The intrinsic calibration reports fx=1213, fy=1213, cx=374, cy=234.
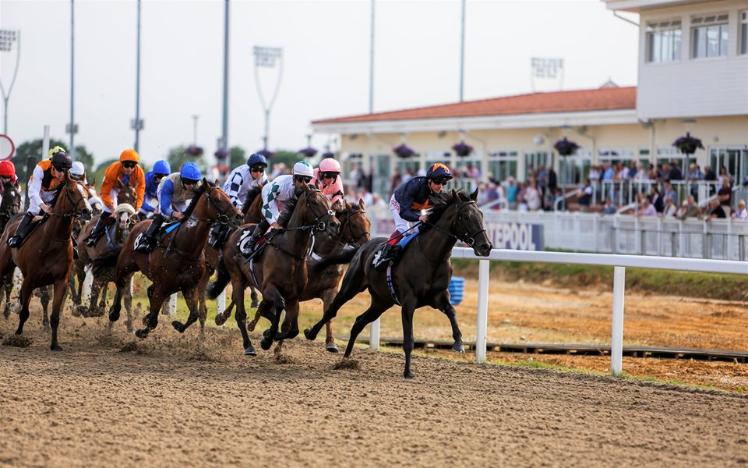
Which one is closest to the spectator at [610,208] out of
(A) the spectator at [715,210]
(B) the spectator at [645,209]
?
(B) the spectator at [645,209]

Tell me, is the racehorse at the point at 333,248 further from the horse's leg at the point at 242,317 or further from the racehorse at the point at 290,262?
the racehorse at the point at 290,262

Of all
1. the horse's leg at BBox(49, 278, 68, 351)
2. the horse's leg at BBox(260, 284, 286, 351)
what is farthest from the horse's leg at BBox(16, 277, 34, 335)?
the horse's leg at BBox(260, 284, 286, 351)

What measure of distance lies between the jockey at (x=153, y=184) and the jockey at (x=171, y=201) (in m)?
1.41

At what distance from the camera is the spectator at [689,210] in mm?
22031

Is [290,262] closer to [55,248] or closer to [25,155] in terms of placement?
[55,248]

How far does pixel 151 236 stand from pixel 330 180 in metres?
1.94

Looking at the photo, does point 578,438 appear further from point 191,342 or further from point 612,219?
point 612,219

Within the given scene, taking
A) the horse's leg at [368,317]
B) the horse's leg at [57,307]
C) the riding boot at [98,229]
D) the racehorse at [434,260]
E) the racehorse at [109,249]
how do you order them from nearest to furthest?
1. the racehorse at [434,260]
2. the horse's leg at [368,317]
3. the horse's leg at [57,307]
4. the racehorse at [109,249]
5. the riding boot at [98,229]

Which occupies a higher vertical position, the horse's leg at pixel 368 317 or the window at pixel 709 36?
the window at pixel 709 36

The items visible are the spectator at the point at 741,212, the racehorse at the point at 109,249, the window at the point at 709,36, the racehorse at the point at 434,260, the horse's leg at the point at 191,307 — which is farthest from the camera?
the window at the point at 709,36

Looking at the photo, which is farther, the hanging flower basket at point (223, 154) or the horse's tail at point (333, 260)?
the hanging flower basket at point (223, 154)

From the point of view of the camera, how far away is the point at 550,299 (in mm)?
22016

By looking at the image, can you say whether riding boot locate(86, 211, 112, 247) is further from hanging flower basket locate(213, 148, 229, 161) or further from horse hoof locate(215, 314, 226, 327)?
hanging flower basket locate(213, 148, 229, 161)

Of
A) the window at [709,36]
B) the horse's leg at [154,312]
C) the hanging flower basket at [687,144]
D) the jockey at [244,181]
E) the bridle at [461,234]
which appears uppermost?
the window at [709,36]
